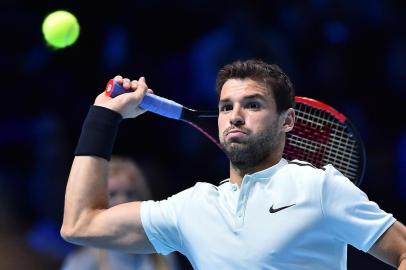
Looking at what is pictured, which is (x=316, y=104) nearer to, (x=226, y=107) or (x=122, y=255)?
(x=226, y=107)

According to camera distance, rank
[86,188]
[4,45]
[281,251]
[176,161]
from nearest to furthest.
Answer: [281,251] < [86,188] < [176,161] < [4,45]

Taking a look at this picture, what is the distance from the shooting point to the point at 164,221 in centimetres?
325

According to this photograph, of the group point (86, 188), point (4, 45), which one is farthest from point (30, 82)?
point (86, 188)

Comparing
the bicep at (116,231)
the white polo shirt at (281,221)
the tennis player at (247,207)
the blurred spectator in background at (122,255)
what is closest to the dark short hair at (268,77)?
the tennis player at (247,207)

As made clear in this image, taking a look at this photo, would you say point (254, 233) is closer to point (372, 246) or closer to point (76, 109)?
point (372, 246)

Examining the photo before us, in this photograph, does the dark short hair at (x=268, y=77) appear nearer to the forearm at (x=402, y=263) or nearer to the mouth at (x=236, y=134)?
the mouth at (x=236, y=134)

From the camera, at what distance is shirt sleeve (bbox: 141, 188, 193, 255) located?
325cm

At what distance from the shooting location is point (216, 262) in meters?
3.05

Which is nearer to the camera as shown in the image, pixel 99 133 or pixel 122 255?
pixel 99 133

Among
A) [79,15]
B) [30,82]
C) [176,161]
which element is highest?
[79,15]

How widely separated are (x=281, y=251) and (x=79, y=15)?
4631 mm

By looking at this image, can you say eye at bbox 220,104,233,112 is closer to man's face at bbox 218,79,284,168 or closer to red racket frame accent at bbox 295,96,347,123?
man's face at bbox 218,79,284,168

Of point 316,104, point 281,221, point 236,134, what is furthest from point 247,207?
point 316,104

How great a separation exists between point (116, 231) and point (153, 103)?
553mm
